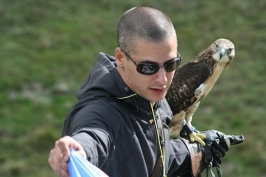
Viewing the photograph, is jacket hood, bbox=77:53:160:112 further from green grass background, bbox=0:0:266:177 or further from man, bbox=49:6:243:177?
green grass background, bbox=0:0:266:177

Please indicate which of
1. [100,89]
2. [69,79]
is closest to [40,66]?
[69,79]

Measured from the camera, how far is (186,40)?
34.4ft

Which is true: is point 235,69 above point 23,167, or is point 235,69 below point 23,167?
above

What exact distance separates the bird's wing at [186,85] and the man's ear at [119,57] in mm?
2038

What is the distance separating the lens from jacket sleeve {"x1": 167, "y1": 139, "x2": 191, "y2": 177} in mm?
3646

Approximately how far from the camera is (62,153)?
2.31m

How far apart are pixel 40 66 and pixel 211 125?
9.15 ft

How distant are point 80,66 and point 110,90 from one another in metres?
6.66

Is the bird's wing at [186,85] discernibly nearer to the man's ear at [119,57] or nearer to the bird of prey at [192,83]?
the bird of prey at [192,83]

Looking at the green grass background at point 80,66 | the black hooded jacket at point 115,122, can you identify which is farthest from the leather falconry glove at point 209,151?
the green grass background at point 80,66

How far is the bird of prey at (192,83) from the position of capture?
502 centimetres

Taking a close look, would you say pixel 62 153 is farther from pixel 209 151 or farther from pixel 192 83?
pixel 192 83

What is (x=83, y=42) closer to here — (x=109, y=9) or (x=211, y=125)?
(x=109, y=9)

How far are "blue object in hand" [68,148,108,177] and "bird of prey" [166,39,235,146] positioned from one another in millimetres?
2400
